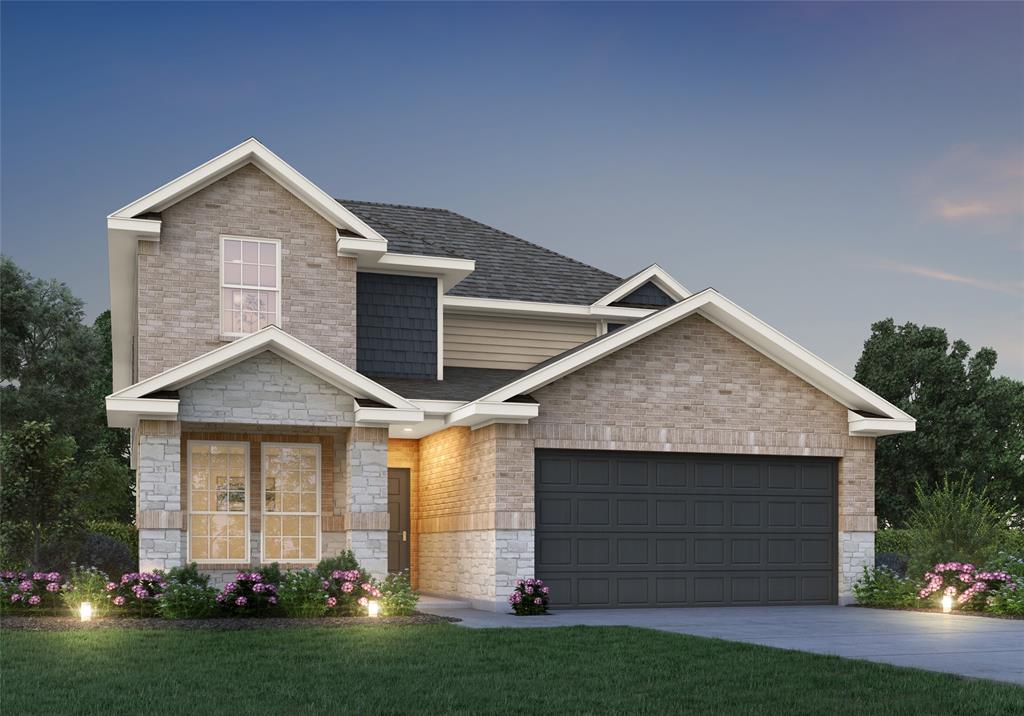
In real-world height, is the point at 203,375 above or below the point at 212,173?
below

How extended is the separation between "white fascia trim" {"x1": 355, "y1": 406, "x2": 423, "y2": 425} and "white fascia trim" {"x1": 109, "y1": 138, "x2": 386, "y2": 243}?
366cm

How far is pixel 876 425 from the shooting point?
2005 centimetres

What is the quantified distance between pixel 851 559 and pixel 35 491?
14.7 metres

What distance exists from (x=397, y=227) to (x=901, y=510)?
2193 cm

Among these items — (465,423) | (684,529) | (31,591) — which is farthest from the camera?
(684,529)

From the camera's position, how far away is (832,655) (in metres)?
11.7

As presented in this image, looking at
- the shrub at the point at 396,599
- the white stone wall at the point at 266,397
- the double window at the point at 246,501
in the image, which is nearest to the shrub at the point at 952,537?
the shrub at the point at 396,599

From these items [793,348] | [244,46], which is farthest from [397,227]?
[793,348]

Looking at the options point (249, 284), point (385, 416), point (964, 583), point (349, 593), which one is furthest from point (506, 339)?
point (964, 583)

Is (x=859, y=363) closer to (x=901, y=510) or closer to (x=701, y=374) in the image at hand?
(x=901, y=510)

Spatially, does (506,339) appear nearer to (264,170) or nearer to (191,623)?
(264,170)

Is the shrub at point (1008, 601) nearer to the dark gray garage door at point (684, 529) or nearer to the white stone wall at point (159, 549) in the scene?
the dark gray garage door at point (684, 529)

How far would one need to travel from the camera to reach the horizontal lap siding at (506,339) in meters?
22.6

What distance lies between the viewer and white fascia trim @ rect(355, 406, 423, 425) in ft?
57.1
